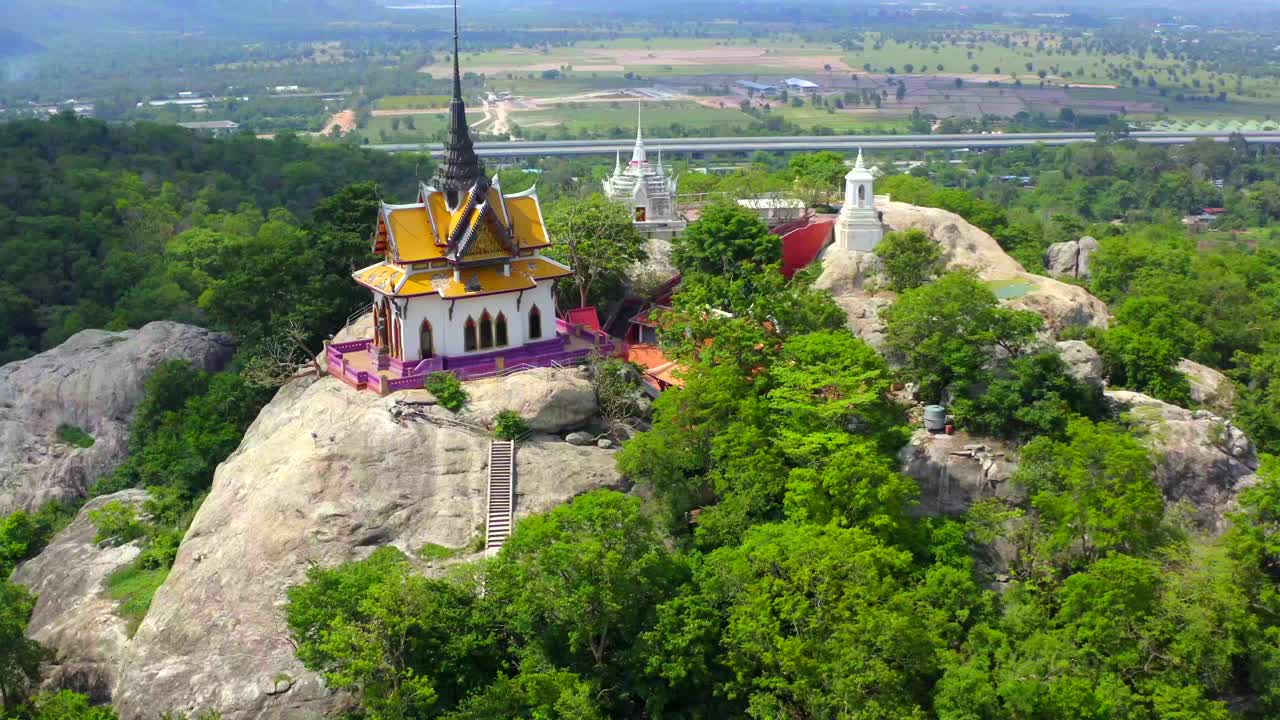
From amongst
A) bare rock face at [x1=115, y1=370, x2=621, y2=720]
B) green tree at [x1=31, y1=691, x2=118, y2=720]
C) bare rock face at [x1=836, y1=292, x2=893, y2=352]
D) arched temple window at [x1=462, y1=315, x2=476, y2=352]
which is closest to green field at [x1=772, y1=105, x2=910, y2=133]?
bare rock face at [x1=836, y1=292, x2=893, y2=352]

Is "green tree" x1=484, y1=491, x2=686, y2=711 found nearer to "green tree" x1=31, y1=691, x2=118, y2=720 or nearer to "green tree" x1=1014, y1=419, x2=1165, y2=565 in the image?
"green tree" x1=31, y1=691, x2=118, y2=720

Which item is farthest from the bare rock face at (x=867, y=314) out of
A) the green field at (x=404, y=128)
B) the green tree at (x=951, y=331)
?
the green field at (x=404, y=128)

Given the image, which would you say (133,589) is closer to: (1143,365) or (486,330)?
(486,330)

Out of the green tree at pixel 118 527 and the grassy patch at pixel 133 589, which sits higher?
the green tree at pixel 118 527

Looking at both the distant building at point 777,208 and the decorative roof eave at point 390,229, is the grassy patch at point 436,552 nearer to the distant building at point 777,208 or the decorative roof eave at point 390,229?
the decorative roof eave at point 390,229

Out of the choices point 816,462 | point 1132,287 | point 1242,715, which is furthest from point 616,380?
point 1132,287
